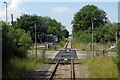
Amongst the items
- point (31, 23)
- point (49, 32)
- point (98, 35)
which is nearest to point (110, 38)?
point (98, 35)

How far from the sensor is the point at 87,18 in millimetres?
114000

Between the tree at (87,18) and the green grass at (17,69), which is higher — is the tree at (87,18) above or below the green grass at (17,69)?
above

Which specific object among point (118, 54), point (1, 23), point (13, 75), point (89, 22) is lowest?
point (13, 75)

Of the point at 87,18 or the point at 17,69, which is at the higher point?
the point at 87,18

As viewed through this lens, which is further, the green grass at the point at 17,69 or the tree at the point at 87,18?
the tree at the point at 87,18

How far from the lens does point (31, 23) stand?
8362 cm

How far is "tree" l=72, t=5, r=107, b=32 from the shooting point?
11119 centimetres

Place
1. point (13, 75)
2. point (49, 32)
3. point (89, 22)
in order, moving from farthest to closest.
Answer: point (89, 22) → point (49, 32) → point (13, 75)

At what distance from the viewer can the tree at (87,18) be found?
→ 365ft

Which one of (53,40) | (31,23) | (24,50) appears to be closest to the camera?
(24,50)

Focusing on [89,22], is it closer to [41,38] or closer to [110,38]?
[41,38]

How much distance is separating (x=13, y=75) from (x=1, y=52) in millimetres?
1739

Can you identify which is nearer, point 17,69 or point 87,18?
point 17,69

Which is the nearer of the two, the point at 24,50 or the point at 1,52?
the point at 1,52
